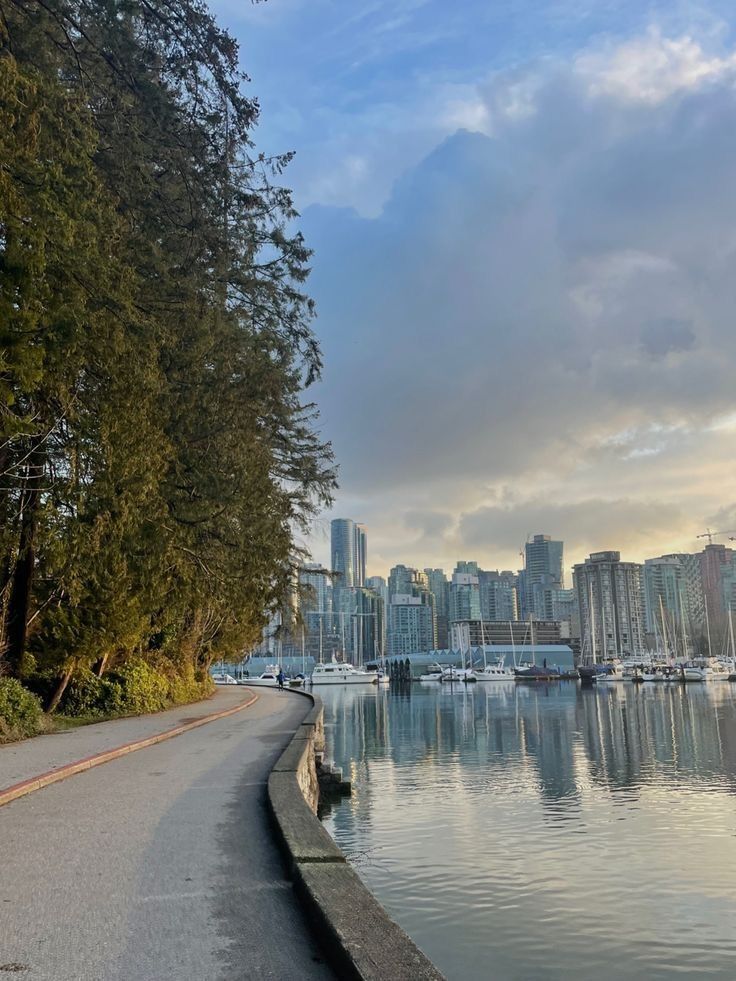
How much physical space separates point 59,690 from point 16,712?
400 centimetres

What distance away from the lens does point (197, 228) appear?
533 inches

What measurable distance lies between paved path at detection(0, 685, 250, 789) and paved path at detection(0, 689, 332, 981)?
862 mm

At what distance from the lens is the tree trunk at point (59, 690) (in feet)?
62.5

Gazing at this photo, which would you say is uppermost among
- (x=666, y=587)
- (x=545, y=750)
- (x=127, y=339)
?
(x=666, y=587)

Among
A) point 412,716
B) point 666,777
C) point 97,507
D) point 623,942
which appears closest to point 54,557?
point 97,507

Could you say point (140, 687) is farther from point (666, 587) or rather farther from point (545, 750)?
point (666, 587)

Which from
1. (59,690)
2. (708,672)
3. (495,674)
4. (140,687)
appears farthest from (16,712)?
(708,672)

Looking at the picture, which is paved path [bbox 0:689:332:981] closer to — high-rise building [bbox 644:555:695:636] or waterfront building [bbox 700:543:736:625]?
waterfront building [bbox 700:543:736:625]

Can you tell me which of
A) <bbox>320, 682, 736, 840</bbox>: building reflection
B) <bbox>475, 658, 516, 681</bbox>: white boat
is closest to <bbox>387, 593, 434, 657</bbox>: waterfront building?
<bbox>475, 658, 516, 681</bbox>: white boat

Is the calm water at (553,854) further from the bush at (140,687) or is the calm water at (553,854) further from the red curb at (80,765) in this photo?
the bush at (140,687)

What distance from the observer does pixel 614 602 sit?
557 feet

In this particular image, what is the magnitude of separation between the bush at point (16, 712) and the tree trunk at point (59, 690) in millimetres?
2692

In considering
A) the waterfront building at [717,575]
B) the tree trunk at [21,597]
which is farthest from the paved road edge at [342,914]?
the waterfront building at [717,575]

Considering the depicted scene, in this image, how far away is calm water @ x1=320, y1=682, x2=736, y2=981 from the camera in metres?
8.08
